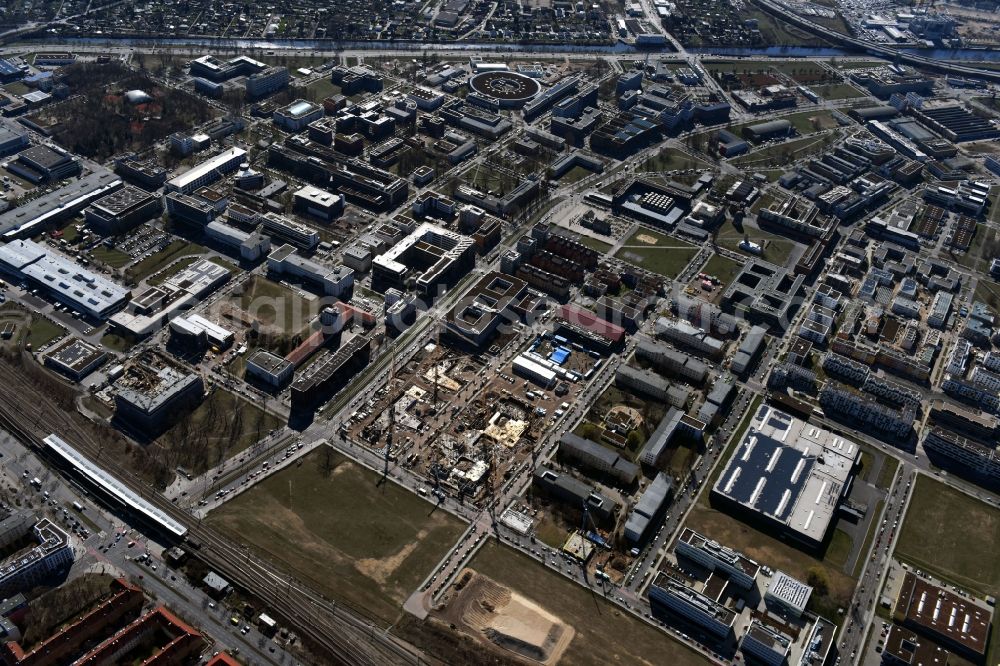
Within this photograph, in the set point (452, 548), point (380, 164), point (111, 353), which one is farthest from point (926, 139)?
point (111, 353)

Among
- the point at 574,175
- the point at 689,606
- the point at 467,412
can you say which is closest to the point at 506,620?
the point at 689,606

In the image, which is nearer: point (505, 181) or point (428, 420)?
point (428, 420)

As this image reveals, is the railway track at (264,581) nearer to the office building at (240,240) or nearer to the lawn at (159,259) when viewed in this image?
the lawn at (159,259)

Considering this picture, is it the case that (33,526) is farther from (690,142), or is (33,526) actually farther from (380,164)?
(690,142)

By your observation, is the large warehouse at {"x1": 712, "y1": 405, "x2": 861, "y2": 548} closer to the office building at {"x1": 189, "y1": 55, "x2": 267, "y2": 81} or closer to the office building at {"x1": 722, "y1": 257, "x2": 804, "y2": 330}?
the office building at {"x1": 722, "y1": 257, "x2": 804, "y2": 330}

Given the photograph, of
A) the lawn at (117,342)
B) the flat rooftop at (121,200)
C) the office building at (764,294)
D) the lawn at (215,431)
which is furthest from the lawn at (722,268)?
the flat rooftop at (121,200)

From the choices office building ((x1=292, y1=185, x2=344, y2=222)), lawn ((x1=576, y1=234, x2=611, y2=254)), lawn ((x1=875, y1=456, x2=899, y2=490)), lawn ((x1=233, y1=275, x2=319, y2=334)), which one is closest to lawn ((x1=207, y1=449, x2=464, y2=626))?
lawn ((x1=233, y1=275, x2=319, y2=334))

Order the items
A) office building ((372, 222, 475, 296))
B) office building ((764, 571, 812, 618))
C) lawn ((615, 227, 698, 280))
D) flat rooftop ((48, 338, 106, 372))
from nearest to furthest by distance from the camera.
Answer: office building ((764, 571, 812, 618)), flat rooftop ((48, 338, 106, 372)), office building ((372, 222, 475, 296)), lawn ((615, 227, 698, 280))
